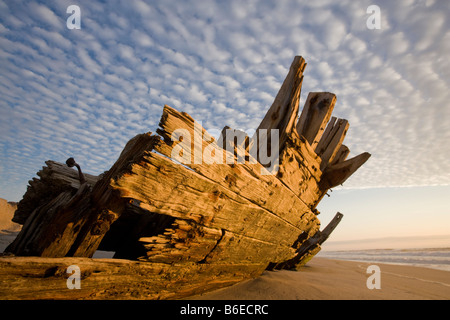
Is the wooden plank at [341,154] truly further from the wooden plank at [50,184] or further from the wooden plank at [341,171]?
the wooden plank at [50,184]

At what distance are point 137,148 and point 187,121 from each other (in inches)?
17.1

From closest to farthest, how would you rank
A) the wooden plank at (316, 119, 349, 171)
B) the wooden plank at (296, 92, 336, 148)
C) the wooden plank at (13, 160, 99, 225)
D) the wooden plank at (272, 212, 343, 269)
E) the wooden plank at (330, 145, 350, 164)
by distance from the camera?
the wooden plank at (13, 160, 99, 225) → the wooden plank at (296, 92, 336, 148) → the wooden plank at (316, 119, 349, 171) → the wooden plank at (330, 145, 350, 164) → the wooden plank at (272, 212, 343, 269)

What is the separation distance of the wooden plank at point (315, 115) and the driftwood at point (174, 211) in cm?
3

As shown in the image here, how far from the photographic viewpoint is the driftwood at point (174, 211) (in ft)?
4.88

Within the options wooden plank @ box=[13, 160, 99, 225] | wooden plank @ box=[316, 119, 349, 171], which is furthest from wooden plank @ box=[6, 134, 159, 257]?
wooden plank @ box=[316, 119, 349, 171]

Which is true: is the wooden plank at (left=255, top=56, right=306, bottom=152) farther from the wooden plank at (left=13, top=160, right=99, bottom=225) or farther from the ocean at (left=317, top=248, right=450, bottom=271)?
the ocean at (left=317, top=248, right=450, bottom=271)

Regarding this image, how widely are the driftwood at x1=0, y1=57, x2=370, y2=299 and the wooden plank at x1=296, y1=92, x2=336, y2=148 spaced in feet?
0.10

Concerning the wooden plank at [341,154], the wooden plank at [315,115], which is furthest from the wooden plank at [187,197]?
the wooden plank at [341,154]

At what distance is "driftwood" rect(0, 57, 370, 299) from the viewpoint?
1486mm

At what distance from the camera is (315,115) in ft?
11.8

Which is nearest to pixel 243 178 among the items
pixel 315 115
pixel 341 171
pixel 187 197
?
pixel 187 197
